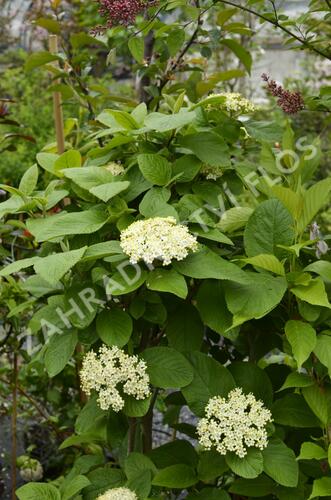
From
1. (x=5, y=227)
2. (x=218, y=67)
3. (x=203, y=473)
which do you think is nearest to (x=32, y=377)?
(x=5, y=227)

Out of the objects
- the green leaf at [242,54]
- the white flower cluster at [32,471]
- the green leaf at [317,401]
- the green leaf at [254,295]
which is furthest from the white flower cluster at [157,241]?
the white flower cluster at [32,471]

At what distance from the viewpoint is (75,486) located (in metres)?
1.31

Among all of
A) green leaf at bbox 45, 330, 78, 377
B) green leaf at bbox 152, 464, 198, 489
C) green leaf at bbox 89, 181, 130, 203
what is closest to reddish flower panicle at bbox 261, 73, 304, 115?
green leaf at bbox 89, 181, 130, 203

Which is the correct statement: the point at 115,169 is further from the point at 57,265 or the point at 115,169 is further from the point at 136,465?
the point at 136,465

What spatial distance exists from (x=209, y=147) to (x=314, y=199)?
9.2 inches

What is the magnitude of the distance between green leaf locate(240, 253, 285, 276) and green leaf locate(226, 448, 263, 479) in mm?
300

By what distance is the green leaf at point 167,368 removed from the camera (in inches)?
48.1

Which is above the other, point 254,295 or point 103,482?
point 254,295

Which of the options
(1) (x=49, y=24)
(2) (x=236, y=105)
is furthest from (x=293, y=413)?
(1) (x=49, y=24)

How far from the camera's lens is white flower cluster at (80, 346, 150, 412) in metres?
1.19

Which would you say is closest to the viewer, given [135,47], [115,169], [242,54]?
[115,169]

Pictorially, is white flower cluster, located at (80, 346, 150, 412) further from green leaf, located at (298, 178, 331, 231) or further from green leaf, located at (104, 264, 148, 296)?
green leaf, located at (298, 178, 331, 231)

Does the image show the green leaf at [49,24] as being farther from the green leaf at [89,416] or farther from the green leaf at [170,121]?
the green leaf at [89,416]

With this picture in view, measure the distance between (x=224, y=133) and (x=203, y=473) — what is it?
2.16 ft
